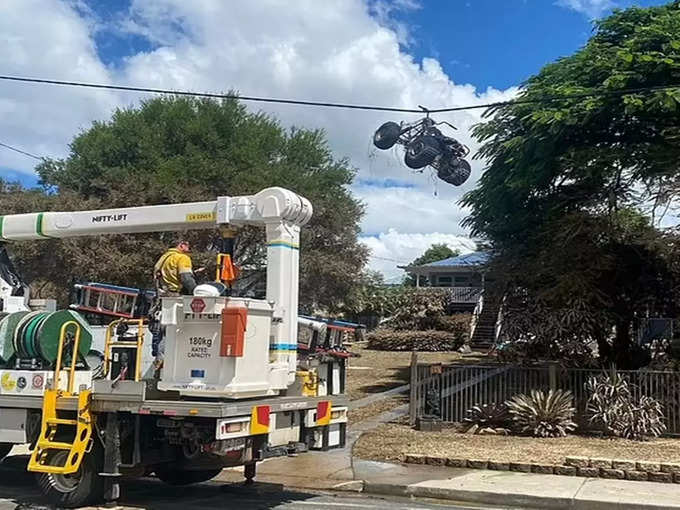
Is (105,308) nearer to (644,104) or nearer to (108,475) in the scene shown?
(108,475)

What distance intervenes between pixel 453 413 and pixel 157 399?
798 cm

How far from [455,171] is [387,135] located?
7.03ft

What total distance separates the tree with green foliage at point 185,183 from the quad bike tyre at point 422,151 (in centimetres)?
692

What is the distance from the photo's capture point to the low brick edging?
10.3 m

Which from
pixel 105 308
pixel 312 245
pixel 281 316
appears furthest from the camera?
pixel 312 245

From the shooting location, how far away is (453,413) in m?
15.0

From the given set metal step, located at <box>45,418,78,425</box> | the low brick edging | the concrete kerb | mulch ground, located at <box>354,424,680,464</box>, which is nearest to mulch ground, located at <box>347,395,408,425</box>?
mulch ground, located at <box>354,424,680,464</box>

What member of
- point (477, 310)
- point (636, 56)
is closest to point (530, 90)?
point (636, 56)

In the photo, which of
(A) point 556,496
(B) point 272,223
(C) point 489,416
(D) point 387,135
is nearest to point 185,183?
(D) point 387,135

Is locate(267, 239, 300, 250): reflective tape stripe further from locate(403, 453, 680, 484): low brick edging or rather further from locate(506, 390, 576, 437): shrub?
locate(506, 390, 576, 437): shrub

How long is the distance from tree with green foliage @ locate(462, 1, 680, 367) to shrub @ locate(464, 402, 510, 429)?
2378 mm

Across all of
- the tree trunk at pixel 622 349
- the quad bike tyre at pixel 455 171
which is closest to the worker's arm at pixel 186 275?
the quad bike tyre at pixel 455 171

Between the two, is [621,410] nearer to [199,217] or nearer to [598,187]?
[598,187]

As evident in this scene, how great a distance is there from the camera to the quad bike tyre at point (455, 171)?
60.7 ft
